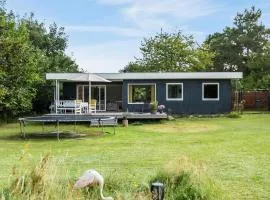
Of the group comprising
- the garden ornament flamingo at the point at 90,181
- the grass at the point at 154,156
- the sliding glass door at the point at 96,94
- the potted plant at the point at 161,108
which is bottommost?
the grass at the point at 154,156

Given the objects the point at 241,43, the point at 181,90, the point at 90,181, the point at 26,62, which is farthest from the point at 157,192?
the point at 241,43

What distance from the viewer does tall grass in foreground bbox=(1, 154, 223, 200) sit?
226 inches

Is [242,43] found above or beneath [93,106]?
above

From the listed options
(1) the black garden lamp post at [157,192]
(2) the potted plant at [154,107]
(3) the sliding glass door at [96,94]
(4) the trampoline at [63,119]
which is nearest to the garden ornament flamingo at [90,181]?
(1) the black garden lamp post at [157,192]

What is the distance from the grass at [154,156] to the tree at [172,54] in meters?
25.4

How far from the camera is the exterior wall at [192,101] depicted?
97.5ft

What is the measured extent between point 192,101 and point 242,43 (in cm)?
2438

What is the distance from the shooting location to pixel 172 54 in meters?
46.7

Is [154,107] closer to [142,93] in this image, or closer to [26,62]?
[142,93]

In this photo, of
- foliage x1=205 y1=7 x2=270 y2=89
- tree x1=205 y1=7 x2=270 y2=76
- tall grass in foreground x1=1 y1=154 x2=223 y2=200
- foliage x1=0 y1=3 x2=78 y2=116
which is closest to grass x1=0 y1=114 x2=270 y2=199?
tall grass in foreground x1=1 y1=154 x2=223 y2=200

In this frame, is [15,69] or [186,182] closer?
[186,182]

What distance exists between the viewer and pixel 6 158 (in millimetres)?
12344

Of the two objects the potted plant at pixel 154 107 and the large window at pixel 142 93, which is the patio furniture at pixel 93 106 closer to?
the large window at pixel 142 93

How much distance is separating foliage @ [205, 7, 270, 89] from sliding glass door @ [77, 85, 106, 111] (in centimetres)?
2077
